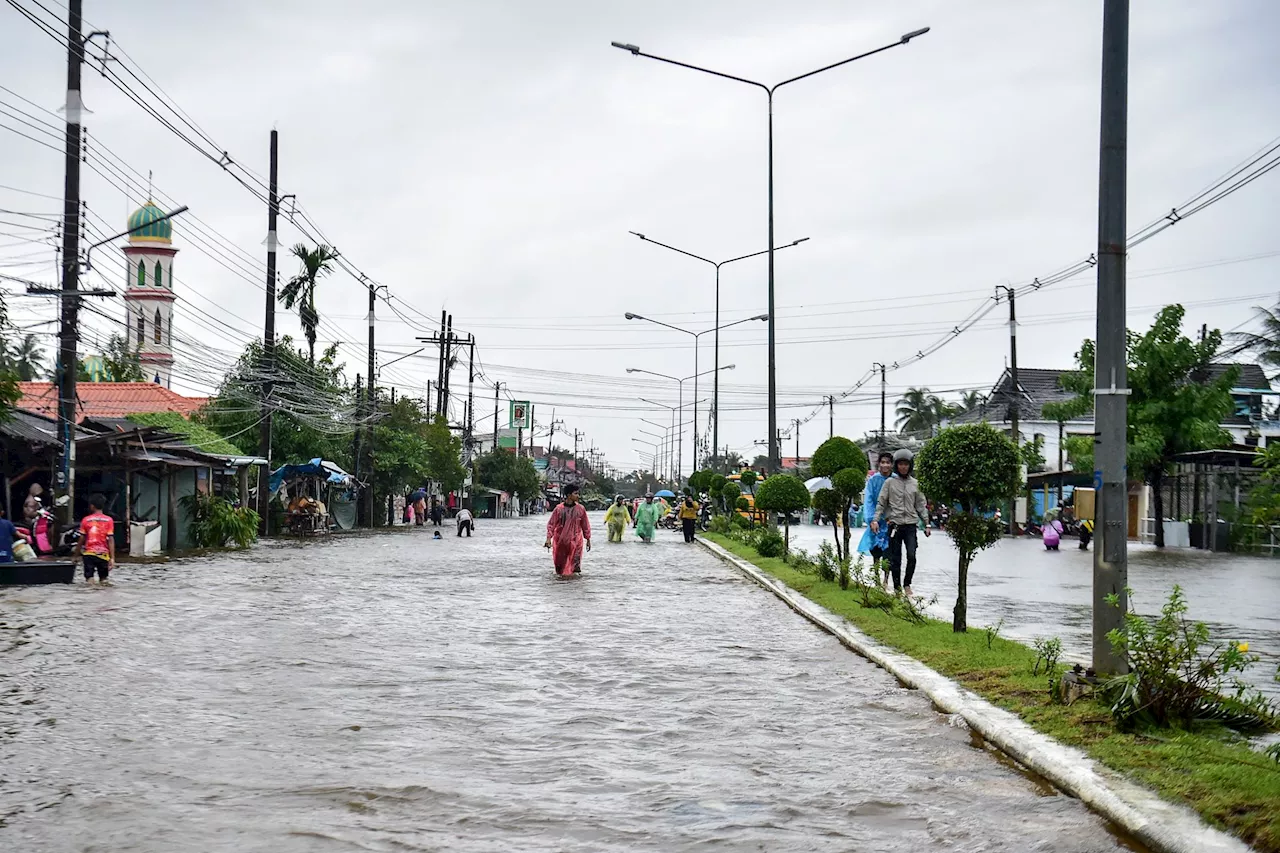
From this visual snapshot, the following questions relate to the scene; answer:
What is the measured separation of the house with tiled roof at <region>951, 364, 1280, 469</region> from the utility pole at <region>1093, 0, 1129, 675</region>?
58696 millimetres

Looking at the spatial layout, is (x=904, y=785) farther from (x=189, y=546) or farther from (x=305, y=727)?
(x=189, y=546)

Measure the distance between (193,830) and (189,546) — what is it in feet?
102

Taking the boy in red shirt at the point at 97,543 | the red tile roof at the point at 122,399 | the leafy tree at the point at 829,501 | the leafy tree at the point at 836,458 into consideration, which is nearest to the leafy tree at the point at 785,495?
the leafy tree at the point at 836,458

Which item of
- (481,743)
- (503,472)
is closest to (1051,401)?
(503,472)

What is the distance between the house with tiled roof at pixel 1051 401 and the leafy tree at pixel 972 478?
55621mm

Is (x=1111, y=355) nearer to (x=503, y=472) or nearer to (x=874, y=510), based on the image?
(x=874, y=510)

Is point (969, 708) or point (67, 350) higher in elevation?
point (67, 350)

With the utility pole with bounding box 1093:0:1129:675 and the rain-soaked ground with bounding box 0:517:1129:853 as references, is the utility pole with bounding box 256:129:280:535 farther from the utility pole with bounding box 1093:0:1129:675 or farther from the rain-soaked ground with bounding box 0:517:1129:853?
the utility pole with bounding box 1093:0:1129:675

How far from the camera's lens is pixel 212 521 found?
3466cm

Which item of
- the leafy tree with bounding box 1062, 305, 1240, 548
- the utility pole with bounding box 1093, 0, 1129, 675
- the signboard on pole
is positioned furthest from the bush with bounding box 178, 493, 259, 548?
the signboard on pole

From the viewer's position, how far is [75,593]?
1917 cm

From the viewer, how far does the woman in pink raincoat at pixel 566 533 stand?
75.0 ft

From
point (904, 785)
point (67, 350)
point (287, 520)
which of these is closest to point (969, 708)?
point (904, 785)

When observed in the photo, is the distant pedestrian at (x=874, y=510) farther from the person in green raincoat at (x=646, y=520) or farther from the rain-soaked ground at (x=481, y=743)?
the person in green raincoat at (x=646, y=520)
